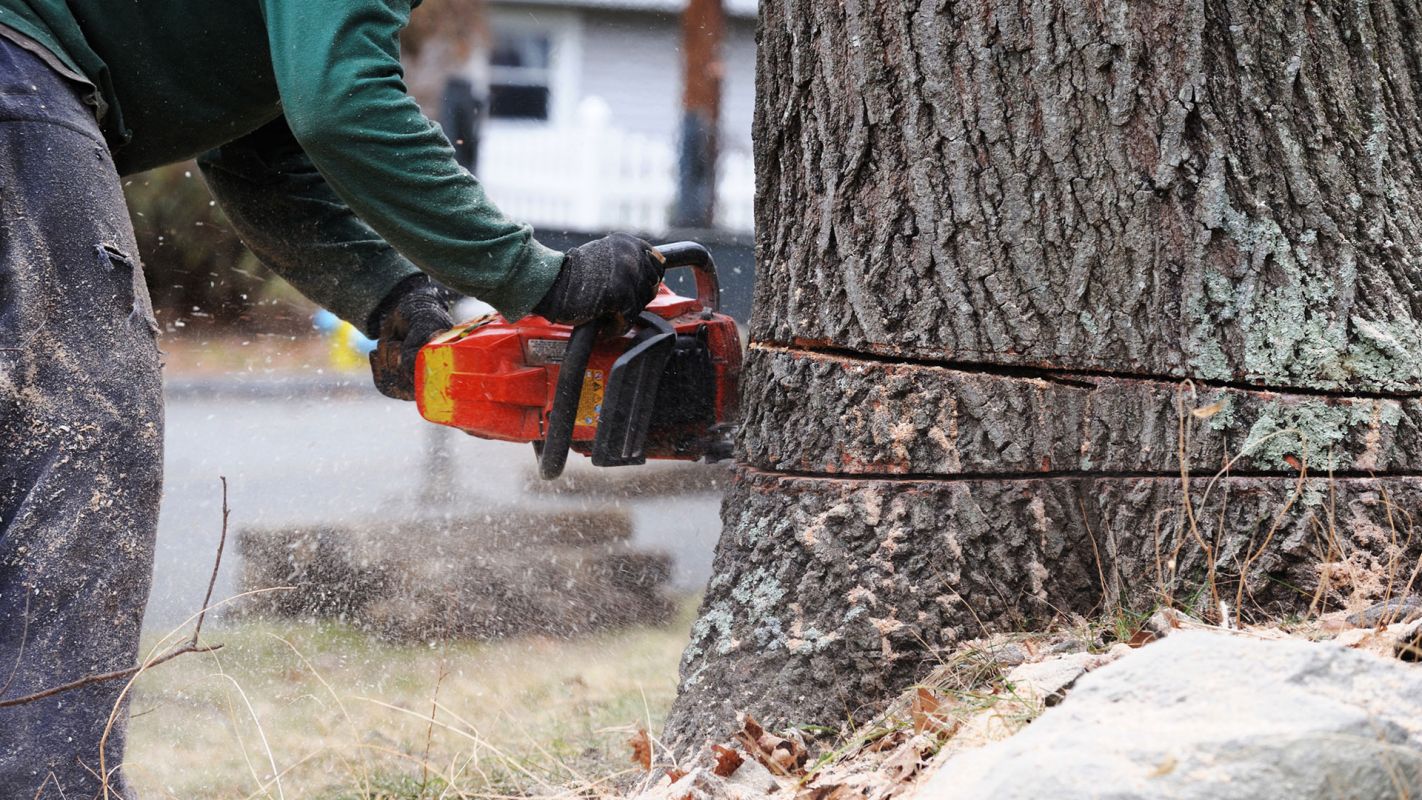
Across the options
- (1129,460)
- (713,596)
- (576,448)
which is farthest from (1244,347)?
(576,448)

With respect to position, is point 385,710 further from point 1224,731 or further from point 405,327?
point 1224,731

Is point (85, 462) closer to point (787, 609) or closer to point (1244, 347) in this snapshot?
point (787, 609)

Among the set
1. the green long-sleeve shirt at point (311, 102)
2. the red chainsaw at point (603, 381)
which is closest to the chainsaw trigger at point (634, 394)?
the red chainsaw at point (603, 381)

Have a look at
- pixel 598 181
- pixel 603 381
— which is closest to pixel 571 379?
pixel 603 381

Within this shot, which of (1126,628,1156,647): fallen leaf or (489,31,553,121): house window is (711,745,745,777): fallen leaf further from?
(489,31,553,121): house window

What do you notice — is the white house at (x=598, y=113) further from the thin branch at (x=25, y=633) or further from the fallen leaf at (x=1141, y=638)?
the thin branch at (x=25, y=633)

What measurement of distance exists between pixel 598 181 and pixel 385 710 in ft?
26.3

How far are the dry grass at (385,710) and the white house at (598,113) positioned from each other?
568 centimetres

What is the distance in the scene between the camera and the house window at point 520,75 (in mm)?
11789

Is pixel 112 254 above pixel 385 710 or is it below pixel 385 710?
above

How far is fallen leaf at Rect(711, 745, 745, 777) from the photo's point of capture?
1.66m

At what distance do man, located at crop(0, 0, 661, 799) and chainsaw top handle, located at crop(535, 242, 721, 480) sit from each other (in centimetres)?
10

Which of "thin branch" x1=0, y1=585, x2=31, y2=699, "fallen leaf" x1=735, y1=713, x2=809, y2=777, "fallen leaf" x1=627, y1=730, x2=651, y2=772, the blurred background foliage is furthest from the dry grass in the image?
the blurred background foliage

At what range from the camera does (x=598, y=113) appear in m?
12.3
